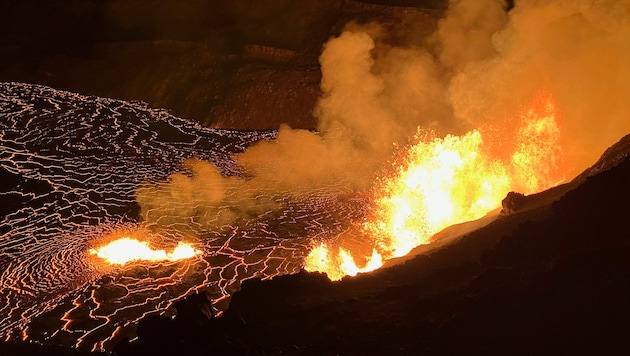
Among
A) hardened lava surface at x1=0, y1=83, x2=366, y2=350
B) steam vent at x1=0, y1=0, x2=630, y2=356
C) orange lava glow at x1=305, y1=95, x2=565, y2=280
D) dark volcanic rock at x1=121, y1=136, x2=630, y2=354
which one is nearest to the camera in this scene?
dark volcanic rock at x1=121, y1=136, x2=630, y2=354

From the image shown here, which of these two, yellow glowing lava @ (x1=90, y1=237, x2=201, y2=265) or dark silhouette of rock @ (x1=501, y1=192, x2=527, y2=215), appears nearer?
dark silhouette of rock @ (x1=501, y1=192, x2=527, y2=215)

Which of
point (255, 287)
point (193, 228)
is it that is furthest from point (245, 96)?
point (255, 287)

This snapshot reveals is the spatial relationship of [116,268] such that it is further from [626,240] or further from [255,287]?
[626,240]

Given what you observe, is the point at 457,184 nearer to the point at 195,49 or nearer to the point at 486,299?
the point at 486,299

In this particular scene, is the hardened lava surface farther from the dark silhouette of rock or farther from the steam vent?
the dark silhouette of rock

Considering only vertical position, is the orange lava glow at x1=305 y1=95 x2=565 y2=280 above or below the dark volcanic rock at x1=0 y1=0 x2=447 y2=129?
below

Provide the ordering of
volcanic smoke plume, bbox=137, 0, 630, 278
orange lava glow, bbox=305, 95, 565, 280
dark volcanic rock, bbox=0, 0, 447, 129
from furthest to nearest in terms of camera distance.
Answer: dark volcanic rock, bbox=0, 0, 447, 129 → orange lava glow, bbox=305, 95, 565, 280 → volcanic smoke plume, bbox=137, 0, 630, 278

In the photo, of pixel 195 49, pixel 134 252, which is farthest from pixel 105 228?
pixel 195 49

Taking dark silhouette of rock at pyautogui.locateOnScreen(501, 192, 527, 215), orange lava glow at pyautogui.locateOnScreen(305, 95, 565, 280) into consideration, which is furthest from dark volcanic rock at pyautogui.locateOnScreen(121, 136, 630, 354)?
orange lava glow at pyautogui.locateOnScreen(305, 95, 565, 280)
